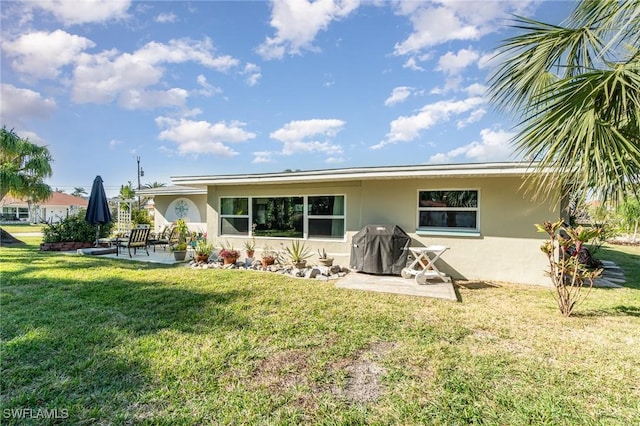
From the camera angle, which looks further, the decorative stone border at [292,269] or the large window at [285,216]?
the large window at [285,216]

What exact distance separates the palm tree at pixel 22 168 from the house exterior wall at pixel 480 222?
15284 mm

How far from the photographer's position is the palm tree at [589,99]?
3562 mm

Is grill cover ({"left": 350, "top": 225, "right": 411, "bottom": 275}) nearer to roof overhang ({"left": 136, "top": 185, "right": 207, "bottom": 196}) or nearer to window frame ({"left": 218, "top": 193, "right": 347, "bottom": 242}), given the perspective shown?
window frame ({"left": 218, "top": 193, "right": 347, "bottom": 242})

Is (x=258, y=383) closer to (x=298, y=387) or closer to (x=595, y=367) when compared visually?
(x=298, y=387)

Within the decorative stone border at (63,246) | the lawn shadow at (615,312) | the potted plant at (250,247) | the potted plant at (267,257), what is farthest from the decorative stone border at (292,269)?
the decorative stone border at (63,246)

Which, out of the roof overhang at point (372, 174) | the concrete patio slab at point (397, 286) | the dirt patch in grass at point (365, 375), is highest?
the roof overhang at point (372, 174)

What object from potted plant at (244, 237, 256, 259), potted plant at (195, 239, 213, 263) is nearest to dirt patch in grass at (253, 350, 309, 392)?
potted plant at (244, 237, 256, 259)

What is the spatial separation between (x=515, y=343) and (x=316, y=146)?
→ 74.1 feet

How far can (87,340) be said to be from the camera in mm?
3676

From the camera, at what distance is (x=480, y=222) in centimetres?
752

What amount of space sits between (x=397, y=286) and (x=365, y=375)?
12.7 ft

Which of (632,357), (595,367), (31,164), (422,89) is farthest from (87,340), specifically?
(31,164)

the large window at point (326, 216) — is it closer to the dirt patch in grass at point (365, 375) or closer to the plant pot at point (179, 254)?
the plant pot at point (179, 254)

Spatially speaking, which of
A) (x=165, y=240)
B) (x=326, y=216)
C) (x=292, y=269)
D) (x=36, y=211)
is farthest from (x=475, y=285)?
(x=36, y=211)
